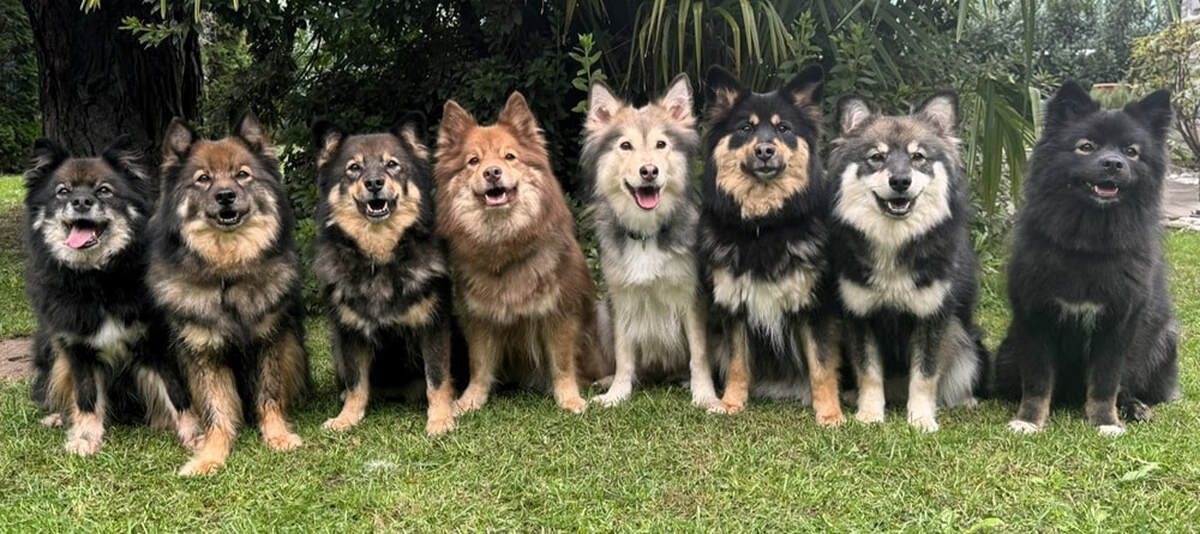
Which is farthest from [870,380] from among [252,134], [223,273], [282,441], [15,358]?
[15,358]

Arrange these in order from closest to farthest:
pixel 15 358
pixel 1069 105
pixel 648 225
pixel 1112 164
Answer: pixel 1112 164
pixel 1069 105
pixel 648 225
pixel 15 358

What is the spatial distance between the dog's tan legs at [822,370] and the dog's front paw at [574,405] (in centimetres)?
124

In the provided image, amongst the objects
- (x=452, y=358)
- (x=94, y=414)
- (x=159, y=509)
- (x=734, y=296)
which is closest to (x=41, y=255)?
(x=94, y=414)

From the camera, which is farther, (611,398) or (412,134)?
(611,398)

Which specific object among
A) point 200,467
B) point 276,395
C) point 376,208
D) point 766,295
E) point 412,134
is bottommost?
point 200,467

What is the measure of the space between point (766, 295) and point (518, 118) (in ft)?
5.45

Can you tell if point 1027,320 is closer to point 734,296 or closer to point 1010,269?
point 1010,269

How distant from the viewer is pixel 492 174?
4.20 metres

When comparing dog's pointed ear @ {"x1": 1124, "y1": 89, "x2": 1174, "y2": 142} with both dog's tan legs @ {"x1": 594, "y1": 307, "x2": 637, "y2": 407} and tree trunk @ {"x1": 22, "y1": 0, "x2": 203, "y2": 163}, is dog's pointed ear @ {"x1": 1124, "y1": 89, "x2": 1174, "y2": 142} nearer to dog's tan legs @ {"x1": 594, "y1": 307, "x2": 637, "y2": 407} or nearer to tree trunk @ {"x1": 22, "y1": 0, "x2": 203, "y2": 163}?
dog's tan legs @ {"x1": 594, "y1": 307, "x2": 637, "y2": 407}

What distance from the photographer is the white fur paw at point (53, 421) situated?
4.33m

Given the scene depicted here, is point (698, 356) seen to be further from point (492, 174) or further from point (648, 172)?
point (492, 174)

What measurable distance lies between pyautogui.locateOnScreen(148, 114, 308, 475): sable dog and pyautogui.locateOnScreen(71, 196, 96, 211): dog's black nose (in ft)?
0.94

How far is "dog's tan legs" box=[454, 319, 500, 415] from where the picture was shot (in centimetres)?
456

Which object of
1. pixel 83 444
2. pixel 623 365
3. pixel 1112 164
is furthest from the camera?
pixel 623 365
